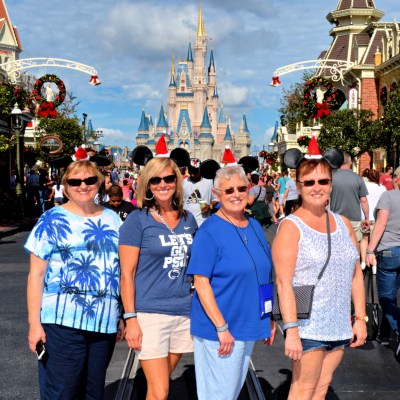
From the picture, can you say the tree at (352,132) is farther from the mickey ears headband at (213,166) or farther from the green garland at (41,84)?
the mickey ears headband at (213,166)

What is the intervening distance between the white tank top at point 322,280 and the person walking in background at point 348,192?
4.72 metres

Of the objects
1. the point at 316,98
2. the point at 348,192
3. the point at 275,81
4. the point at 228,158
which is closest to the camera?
the point at 228,158

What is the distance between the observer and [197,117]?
185625 millimetres

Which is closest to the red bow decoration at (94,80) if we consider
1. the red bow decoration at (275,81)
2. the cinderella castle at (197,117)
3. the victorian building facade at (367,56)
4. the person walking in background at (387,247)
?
the red bow decoration at (275,81)

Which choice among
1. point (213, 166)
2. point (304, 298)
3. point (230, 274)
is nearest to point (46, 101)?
point (213, 166)

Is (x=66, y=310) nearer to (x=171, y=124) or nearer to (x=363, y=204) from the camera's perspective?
(x=363, y=204)

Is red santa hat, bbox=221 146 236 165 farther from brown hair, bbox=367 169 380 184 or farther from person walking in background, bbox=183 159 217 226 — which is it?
brown hair, bbox=367 169 380 184

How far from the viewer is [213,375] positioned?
329 centimetres


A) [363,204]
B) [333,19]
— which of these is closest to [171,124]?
[333,19]

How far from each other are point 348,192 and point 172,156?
4340 mm

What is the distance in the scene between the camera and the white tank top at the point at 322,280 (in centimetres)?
325

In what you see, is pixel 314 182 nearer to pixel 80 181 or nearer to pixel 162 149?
pixel 162 149

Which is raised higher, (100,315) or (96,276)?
(96,276)

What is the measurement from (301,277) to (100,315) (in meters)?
1.11
